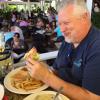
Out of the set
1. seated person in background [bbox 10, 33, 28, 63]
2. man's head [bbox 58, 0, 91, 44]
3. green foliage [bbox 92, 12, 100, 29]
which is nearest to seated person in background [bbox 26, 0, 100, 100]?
man's head [bbox 58, 0, 91, 44]

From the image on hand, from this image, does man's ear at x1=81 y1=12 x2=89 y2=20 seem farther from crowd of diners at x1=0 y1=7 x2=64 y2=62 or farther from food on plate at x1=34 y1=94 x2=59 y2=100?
crowd of diners at x1=0 y1=7 x2=64 y2=62

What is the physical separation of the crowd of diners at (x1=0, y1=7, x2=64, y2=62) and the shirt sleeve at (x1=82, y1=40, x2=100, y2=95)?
808mm

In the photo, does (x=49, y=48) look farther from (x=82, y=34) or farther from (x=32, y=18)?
(x=82, y=34)

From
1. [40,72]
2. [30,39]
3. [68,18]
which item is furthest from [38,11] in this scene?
[40,72]

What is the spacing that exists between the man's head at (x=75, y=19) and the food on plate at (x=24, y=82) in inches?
12.6

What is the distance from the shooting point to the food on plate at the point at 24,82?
1.13 meters

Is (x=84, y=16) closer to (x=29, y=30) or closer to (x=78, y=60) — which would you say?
(x=78, y=60)

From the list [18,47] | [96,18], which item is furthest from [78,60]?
[96,18]

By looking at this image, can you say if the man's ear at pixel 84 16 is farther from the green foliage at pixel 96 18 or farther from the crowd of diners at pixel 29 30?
the green foliage at pixel 96 18

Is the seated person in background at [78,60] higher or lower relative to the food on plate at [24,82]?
higher

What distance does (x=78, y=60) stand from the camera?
1.14m

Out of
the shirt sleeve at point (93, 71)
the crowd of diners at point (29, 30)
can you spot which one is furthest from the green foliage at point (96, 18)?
the shirt sleeve at point (93, 71)

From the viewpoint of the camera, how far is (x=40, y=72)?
1.08m

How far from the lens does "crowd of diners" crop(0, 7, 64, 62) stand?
1738 mm
